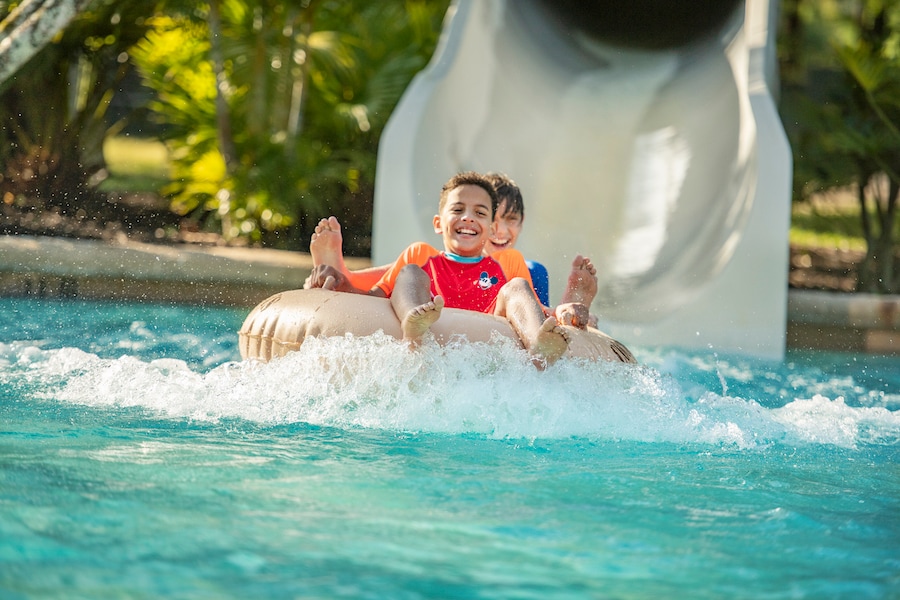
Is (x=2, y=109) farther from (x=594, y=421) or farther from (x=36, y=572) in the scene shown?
(x=36, y=572)

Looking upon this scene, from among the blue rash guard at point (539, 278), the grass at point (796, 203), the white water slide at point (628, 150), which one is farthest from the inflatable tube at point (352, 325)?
the grass at point (796, 203)

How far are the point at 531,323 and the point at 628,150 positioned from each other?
372 cm

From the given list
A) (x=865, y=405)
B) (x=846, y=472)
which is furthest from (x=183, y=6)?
(x=846, y=472)

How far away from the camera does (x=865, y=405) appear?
3807mm

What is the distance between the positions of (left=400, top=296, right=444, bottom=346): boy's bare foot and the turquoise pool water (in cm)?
7

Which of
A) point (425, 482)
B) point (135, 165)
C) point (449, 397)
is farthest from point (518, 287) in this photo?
point (135, 165)

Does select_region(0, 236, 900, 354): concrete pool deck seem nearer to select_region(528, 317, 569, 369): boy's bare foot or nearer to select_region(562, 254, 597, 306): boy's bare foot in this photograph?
select_region(562, 254, 597, 306): boy's bare foot

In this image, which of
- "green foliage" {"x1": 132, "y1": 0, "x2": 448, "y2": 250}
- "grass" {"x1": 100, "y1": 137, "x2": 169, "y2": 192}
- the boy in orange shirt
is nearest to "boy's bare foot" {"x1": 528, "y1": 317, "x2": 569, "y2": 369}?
the boy in orange shirt

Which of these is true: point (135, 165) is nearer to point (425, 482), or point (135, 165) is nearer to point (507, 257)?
point (507, 257)

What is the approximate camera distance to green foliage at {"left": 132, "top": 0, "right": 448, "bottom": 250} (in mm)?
6906

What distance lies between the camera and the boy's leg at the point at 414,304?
2777 mm

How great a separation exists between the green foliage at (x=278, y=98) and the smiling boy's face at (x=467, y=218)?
346 centimetres

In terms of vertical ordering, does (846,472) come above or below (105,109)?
below

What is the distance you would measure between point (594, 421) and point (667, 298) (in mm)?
2573
